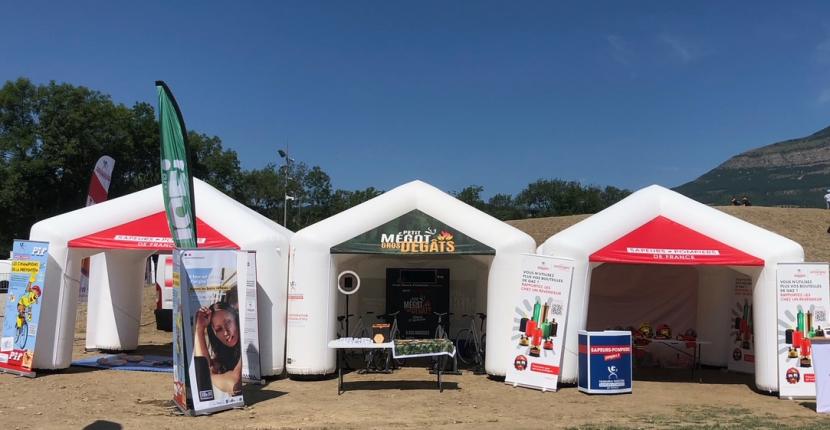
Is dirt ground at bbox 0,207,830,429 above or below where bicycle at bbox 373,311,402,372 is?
below

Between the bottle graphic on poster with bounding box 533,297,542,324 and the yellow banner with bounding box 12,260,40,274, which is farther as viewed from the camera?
the yellow banner with bounding box 12,260,40,274

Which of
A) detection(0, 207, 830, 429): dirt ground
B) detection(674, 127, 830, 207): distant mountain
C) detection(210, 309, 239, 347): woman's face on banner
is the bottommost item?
detection(0, 207, 830, 429): dirt ground

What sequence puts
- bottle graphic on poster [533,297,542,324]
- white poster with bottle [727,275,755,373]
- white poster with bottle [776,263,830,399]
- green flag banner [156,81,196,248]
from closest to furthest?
green flag banner [156,81,196,248] → white poster with bottle [776,263,830,399] → bottle graphic on poster [533,297,542,324] → white poster with bottle [727,275,755,373]

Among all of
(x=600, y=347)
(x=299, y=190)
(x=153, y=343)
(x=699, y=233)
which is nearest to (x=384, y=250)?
(x=600, y=347)

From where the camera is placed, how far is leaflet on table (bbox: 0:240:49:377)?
30.1 ft

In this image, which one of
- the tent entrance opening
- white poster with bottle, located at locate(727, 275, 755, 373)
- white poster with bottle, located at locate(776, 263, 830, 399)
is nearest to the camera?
white poster with bottle, located at locate(776, 263, 830, 399)

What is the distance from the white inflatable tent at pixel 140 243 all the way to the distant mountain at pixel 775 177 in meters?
48.1

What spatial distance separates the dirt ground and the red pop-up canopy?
1.92m

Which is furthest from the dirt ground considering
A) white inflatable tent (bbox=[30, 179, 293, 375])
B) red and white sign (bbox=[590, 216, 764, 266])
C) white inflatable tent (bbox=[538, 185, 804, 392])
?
red and white sign (bbox=[590, 216, 764, 266])

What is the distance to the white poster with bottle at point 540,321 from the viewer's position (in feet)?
28.8

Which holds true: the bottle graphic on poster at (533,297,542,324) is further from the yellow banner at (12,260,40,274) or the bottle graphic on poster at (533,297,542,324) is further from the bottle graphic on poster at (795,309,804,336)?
the yellow banner at (12,260,40,274)

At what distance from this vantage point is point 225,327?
742 cm

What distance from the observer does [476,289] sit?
1184 centimetres

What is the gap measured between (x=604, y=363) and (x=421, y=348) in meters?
2.45
